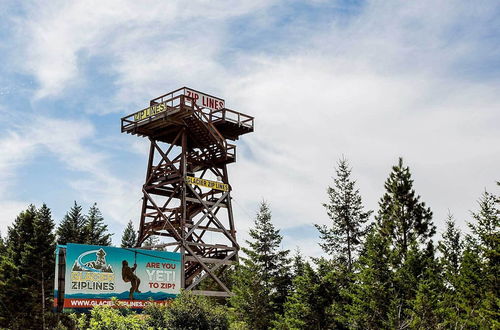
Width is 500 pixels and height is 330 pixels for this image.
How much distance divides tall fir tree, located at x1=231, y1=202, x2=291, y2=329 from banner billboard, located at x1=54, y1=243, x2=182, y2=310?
8068 millimetres

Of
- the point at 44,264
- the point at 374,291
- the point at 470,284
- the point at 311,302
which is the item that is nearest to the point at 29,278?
the point at 44,264

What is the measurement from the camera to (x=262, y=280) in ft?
160

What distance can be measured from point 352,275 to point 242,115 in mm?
16619

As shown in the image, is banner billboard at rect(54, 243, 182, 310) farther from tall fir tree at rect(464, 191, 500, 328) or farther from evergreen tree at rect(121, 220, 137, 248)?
evergreen tree at rect(121, 220, 137, 248)

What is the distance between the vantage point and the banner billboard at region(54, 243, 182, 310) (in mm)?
35625

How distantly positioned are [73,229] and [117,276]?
113 feet

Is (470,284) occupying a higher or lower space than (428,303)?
higher

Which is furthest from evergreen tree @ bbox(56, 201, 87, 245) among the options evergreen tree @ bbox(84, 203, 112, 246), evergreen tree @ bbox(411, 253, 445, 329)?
evergreen tree @ bbox(411, 253, 445, 329)

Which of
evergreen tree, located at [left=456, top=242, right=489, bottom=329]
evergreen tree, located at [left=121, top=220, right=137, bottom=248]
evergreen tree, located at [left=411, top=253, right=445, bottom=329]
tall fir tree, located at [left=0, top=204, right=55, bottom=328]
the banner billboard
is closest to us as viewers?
the banner billboard

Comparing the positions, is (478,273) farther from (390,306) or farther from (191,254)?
(191,254)

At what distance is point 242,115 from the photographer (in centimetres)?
4941

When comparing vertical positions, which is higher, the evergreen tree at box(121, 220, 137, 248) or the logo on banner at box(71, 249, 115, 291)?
the evergreen tree at box(121, 220, 137, 248)

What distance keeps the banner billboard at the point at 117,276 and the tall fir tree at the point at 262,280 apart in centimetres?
807

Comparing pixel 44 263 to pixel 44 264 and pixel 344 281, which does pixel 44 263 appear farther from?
pixel 344 281
